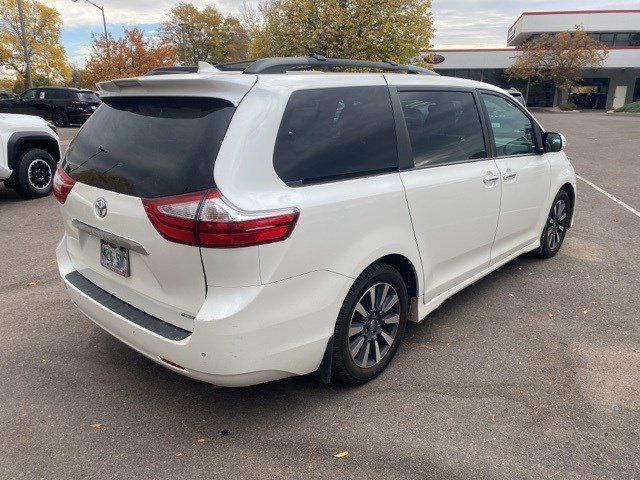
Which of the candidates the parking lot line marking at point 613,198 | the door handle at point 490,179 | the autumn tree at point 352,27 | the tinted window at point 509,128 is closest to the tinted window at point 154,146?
the door handle at point 490,179

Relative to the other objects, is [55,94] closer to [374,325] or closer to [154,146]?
[154,146]

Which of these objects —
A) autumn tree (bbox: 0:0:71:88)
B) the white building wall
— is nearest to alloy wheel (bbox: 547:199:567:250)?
the white building wall

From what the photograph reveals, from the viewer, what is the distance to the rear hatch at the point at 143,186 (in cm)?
230

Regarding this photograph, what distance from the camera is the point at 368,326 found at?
2.94m

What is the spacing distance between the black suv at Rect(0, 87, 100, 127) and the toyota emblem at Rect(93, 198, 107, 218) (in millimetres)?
20909

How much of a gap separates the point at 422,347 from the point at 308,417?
43.8 inches

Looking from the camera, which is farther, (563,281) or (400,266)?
(563,281)

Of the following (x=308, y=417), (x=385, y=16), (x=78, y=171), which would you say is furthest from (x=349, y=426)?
(x=385, y=16)

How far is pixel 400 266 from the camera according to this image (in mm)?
3131

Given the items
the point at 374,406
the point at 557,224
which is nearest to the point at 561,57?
the point at 557,224

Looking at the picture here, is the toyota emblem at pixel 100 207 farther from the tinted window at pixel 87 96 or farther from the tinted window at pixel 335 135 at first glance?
the tinted window at pixel 87 96

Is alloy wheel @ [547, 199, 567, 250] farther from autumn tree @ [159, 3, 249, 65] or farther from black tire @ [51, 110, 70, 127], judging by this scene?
autumn tree @ [159, 3, 249, 65]

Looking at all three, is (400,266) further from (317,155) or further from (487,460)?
(487,460)

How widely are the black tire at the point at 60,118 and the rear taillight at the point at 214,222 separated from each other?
22.5 metres
